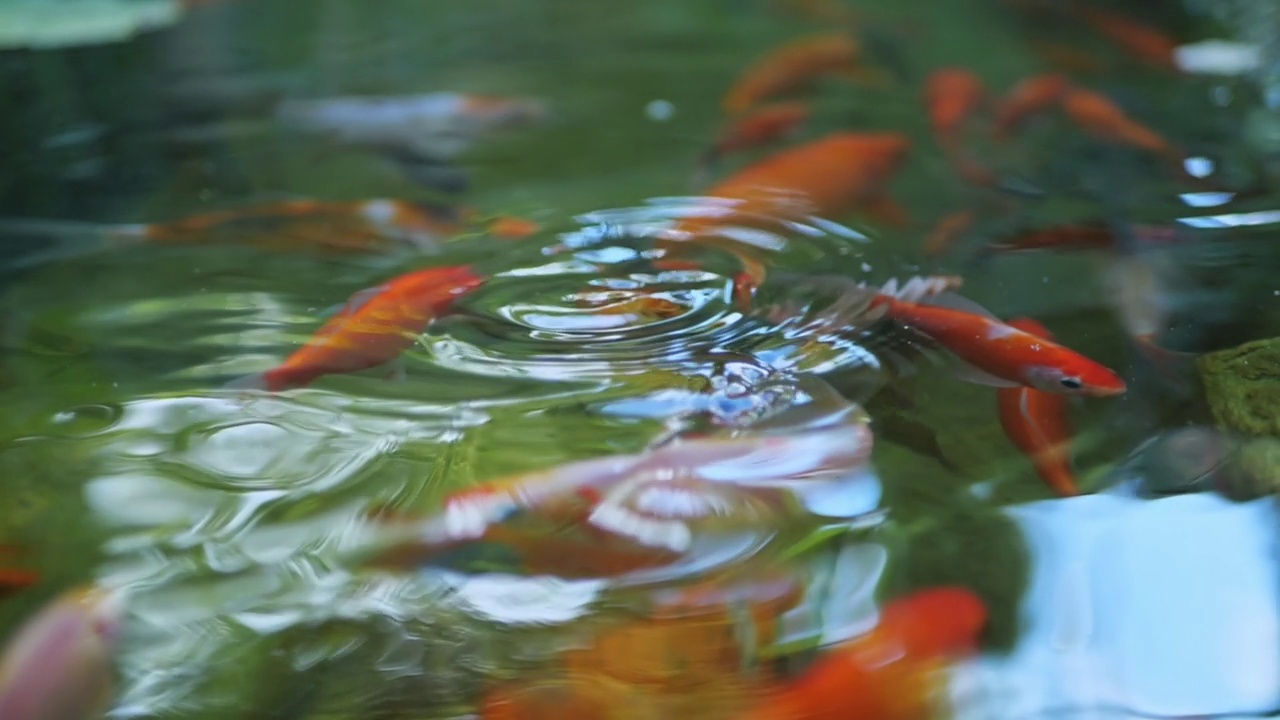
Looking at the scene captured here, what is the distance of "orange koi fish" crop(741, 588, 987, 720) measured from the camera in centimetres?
99

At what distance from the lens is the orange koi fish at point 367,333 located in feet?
5.02

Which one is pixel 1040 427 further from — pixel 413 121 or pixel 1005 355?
pixel 413 121

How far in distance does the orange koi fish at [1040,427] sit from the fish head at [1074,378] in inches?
0.9

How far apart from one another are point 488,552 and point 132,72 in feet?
7.91

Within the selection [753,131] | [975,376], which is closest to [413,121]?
[753,131]

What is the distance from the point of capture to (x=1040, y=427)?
1.37 m

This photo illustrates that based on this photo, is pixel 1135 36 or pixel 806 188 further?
pixel 1135 36

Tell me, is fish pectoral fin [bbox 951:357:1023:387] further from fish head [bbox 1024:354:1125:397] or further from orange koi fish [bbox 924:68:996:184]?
orange koi fish [bbox 924:68:996:184]

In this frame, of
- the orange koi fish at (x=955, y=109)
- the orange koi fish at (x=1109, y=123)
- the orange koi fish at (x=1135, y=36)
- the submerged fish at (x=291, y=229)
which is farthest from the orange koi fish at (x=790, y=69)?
the submerged fish at (x=291, y=229)

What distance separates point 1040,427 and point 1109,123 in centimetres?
137

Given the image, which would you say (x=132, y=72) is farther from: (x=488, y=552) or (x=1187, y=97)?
(x=1187, y=97)

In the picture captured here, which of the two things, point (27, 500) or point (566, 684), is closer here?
point (566, 684)

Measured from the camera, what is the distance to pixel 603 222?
206 centimetres

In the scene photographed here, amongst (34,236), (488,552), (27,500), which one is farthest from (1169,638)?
(34,236)
